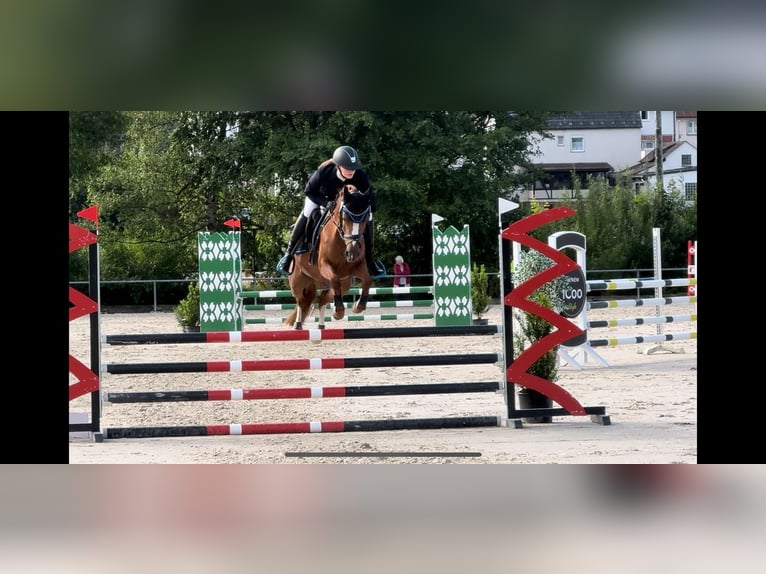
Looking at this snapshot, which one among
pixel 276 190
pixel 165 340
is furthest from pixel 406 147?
pixel 165 340

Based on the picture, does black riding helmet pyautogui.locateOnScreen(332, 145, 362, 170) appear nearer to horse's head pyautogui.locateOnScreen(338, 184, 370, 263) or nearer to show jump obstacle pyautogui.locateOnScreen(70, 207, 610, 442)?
horse's head pyautogui.locateOnScreen(338, 184, 370, 263)

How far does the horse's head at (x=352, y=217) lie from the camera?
7.83 m

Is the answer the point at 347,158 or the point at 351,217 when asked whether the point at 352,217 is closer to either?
the point at 351,217

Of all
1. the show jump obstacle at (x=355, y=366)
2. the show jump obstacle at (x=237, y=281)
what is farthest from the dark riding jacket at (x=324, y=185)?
the show jump obstacle at (x=355, y=366)

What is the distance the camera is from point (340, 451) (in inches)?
208

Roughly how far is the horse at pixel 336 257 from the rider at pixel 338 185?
0.06 meters

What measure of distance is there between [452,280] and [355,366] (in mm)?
5863

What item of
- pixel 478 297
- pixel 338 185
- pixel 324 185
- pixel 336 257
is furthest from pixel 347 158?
pixel 478 297

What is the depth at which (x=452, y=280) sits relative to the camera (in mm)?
11102

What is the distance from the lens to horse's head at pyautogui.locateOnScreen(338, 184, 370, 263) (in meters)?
7.83

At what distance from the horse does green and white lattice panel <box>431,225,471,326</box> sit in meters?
1.32

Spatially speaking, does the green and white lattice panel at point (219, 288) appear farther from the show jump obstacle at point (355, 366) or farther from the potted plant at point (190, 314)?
the show jump obstacle at point (355, 366)

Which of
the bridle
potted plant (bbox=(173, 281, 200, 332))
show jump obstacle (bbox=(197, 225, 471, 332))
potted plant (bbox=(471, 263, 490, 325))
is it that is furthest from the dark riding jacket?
potted plant (bbox=(471, 263, 490, 325))
